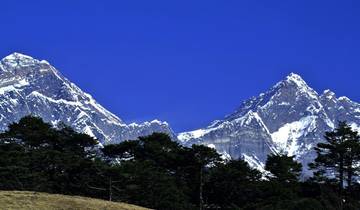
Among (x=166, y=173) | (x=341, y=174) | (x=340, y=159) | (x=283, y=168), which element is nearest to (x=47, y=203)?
(x=166, y=173)

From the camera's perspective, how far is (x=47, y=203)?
69.0 meters

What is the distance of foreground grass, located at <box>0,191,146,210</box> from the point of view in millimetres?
66812

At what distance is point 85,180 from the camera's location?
110812 mm

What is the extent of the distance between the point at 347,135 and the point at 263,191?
60.1ft

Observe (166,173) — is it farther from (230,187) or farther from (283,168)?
(283,168)

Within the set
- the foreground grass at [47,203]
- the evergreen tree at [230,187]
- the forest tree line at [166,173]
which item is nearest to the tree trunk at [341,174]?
the forest tree line at [166,173]

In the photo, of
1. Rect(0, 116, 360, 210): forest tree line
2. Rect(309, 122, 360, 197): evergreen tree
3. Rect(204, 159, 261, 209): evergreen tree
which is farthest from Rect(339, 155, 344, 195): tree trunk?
Rect(204, 159, 261, 209): evergreen tree

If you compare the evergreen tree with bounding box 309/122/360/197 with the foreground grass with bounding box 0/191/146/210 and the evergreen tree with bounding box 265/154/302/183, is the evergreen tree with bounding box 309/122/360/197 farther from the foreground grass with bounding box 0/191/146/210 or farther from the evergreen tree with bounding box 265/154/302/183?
the foreground grass with bounding box 0/191/146/210

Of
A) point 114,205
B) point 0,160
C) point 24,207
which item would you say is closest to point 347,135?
point 0,160

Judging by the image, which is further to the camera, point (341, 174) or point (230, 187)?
point (230, 187)

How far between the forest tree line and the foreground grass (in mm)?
28830

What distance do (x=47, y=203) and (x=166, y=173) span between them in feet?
180

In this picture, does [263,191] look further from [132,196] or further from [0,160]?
[0,160]

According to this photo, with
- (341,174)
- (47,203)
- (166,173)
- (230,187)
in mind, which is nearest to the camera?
(47,203)
